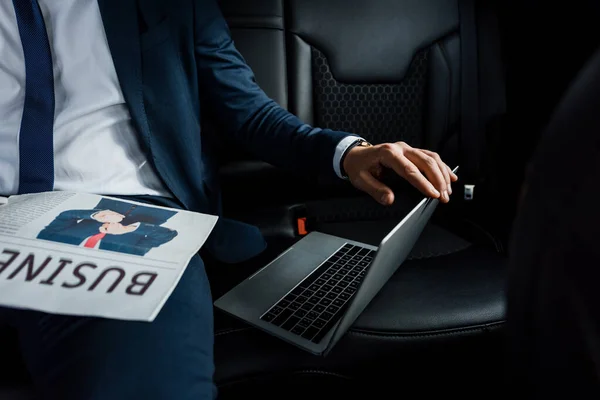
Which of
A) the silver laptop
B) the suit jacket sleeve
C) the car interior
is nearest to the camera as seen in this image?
the silver laptop

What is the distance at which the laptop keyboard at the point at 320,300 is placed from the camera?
0.71m

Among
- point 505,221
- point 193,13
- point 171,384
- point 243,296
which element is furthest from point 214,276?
point 505,221

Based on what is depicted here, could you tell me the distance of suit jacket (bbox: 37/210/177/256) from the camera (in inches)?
23.0

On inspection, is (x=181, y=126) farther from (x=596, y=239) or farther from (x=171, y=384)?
(x=596, y=239)

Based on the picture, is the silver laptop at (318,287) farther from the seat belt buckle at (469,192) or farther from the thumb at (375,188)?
the seat belt buckle at (469,192)

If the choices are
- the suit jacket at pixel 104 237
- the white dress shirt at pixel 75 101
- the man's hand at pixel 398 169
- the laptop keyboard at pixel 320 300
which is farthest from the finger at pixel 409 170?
the suit jacket at pixel 104 237

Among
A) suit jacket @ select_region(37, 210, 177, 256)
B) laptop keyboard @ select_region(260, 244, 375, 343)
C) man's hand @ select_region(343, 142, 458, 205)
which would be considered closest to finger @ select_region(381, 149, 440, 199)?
man's hand @ select_region(343, 142, 458, 205)

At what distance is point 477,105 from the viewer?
1180 millimetres

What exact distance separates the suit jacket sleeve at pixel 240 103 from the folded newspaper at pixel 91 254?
242 millimetres

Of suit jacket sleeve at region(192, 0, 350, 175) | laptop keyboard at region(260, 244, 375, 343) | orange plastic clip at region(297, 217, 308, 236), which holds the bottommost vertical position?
orange plastic clip at region(297, 217, 308, 236)

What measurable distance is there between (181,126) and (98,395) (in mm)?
513

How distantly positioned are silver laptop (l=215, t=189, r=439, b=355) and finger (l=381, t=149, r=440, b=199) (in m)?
0.02

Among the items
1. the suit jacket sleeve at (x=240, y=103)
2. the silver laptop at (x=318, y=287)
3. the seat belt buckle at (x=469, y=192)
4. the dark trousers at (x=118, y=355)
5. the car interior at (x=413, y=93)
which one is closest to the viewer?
the dark trousers at (x=118, y=355)

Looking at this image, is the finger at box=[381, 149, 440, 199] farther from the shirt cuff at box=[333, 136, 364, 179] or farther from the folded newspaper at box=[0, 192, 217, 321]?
the folded newspaper at box=[0, 192, 217, 321]
